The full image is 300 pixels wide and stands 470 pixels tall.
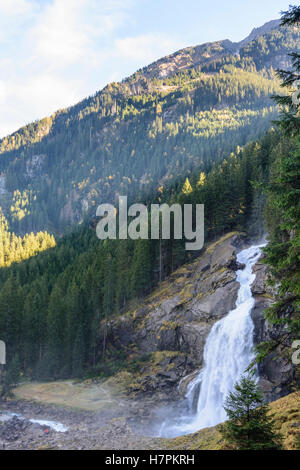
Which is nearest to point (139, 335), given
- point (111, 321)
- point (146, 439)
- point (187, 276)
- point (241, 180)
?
point (111, 321)

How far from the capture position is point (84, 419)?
101ft

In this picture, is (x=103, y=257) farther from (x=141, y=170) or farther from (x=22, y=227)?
(x=22, y=227)

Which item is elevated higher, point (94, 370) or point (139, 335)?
point (139, 335)

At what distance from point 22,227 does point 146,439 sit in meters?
170

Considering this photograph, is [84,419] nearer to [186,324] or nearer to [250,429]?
[186,324]

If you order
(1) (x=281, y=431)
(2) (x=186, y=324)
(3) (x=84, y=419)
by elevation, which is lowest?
(3) (x=84, y=419)

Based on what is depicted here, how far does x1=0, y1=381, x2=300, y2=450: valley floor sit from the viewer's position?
2062 centimetres

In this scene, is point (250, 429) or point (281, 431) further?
point (281, 431)

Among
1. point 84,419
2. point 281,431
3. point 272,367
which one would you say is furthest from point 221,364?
point 281,431

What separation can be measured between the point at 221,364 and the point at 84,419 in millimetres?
14784

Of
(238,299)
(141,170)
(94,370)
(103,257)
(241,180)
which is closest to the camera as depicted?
(238,299)

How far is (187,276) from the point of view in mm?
47344

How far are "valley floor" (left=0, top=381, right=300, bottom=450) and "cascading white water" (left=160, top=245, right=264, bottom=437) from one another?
410 centimetres

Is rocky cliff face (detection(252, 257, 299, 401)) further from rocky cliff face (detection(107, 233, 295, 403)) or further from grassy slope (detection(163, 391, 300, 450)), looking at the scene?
grassy slope (detection(163, 391, 300, 450))
